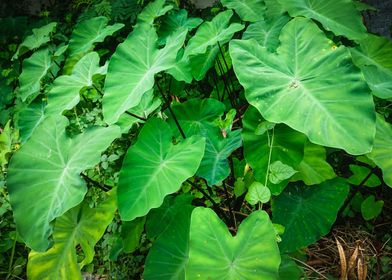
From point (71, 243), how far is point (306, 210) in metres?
0.95

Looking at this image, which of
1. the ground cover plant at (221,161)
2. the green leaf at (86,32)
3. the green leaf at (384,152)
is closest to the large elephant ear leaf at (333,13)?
the ground cover plant at (221,161)

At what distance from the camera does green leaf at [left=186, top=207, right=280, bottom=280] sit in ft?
3.30

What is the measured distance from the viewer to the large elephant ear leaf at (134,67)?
1316 millimetres

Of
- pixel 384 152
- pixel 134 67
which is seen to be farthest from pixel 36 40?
pixel 384 152

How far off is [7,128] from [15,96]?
821mm

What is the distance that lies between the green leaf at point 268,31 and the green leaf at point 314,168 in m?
0.55

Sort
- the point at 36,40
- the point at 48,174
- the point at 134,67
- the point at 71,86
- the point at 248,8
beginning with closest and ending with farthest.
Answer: the point at 48,174, the point at 134,67, the point at 71,86, the point at 248,8, the point at 36,40

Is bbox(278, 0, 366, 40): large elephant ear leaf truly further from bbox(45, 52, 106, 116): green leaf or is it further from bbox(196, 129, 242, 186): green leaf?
bbox(45, 52, 106, 116): green leaf

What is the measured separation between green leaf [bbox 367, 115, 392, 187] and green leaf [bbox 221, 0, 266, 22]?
2.80 ft

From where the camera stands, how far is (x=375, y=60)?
1736 mm

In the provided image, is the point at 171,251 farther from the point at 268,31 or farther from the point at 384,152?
the point at 268,31

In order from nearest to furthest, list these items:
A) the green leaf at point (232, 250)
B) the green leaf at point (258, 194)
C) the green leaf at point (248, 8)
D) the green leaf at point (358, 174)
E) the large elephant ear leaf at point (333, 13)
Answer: the green leaf at point (232, 250) < the green leaf at point (258, 194) < the large elephant ear leaf at point (333, 13) < the green leaf at point (358, 174) < the green leaf at point (248, 8)

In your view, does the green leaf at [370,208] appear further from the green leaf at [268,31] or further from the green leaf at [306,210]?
the green leaf at [268,31]

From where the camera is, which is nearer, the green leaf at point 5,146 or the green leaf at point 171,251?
the green leaf at point 171,251
